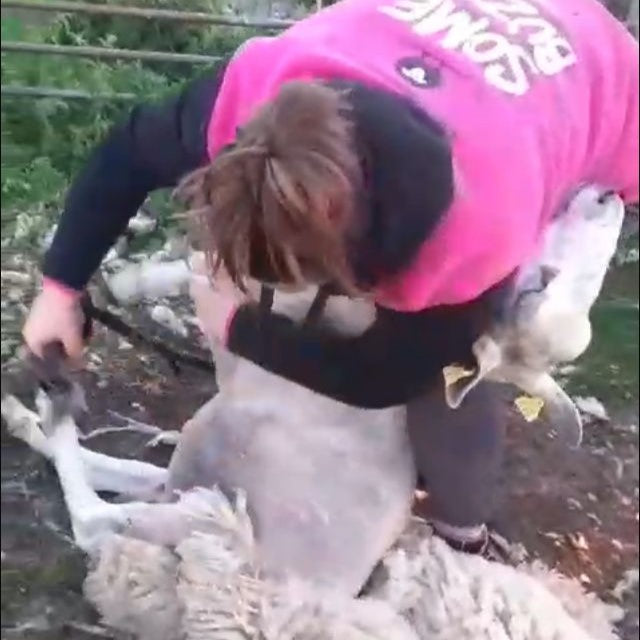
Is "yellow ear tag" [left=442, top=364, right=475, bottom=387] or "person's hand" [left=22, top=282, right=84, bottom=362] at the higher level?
"person's hand" [left=22, top=282, right=84, bottom=362]

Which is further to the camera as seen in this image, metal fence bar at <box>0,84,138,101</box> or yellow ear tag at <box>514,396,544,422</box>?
yellow ear tag at <box>514,396,544,422</box>

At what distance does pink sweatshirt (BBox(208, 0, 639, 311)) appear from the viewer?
515mm

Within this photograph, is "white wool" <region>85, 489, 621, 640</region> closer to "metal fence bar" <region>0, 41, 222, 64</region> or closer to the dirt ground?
the dirt ground

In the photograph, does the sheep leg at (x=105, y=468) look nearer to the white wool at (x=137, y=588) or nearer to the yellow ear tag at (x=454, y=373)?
the white wool at (x=137, y=588)

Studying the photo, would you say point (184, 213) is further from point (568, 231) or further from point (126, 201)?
point (568, 231)

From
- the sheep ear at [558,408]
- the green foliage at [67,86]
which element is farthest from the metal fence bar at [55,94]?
the sheep ear at [558,408]

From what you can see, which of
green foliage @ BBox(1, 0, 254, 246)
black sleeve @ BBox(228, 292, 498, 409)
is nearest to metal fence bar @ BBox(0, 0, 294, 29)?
green foliage @ BBox(1, 0, 254, 246)

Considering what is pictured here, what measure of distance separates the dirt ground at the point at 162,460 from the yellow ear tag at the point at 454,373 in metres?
0.06

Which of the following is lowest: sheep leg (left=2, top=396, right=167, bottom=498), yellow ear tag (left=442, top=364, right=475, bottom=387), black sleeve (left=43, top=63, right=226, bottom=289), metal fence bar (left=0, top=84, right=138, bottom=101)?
sheep leg (left=2, top=396, right=167, bottom=498)

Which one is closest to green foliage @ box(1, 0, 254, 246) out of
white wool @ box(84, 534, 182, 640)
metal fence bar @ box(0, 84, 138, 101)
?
metal fence bar @ box(0, 84, 138, 101)

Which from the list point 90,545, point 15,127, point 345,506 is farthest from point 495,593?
point 15,127

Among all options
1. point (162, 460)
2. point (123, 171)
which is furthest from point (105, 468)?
point (123, 171)

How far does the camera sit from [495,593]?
658 millimetres

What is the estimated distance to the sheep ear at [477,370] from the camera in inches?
22.6
